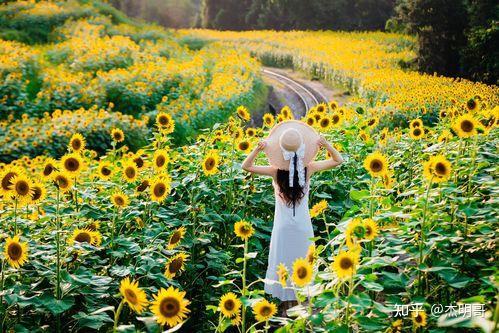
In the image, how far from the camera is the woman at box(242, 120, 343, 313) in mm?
3613

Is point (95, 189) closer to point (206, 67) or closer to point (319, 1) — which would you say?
point (206, 67)

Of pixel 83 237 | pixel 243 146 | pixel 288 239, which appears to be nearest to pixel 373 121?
pixel 243 146

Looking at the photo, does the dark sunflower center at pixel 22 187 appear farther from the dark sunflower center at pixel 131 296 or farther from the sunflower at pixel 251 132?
the sunflower at pixel 251 132

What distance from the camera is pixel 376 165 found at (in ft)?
9.64

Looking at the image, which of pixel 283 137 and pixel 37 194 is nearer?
pixel 37 194

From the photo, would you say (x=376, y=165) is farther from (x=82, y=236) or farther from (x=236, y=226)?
(x=82, y=236)

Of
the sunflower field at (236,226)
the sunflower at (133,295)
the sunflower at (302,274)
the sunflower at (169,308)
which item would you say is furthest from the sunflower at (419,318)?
the sunflower at (133,295)

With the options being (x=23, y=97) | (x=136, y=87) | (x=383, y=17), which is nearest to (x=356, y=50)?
(x=383, y=17)

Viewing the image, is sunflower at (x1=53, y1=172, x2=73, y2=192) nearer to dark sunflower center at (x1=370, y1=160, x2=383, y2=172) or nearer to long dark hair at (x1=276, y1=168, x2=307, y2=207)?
long dark hair at (x1=276, y1=168, x2=307, y2=207)

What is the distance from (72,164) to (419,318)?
2160mm

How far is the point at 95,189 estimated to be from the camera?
4.04m

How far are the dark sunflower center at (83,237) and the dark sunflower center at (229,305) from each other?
3.62 ft

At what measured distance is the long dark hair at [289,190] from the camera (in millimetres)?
3643

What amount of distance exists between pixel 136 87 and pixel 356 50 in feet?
38.0
